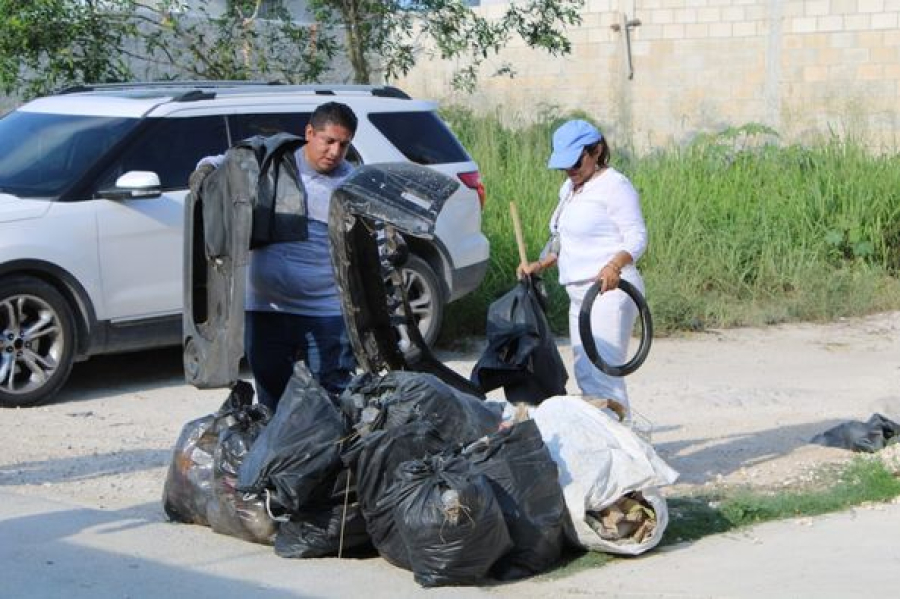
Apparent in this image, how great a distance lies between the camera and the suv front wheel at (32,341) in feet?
31.8

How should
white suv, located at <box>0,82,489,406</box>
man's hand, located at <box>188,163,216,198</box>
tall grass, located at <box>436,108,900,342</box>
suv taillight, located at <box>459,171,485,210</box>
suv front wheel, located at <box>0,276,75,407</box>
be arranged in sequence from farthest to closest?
tall grass, located at <box>436,108,900,342</box> < suv taillight, located at <box>459,171,485,210</box> < white suv, located at <box>0,82,489,406</box> < suv front wheel, located at <box>0,276,75,407</box> < man's hand, located at <box>188,163,216,198</box>

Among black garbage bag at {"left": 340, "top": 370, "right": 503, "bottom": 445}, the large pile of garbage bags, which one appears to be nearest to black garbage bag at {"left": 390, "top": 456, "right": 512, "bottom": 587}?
the large pile of garbage bags

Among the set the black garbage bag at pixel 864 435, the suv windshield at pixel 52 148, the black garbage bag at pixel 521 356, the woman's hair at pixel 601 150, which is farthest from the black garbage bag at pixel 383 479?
the suv windshield at pixel 52 148

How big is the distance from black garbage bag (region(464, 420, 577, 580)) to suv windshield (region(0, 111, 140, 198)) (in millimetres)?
4814

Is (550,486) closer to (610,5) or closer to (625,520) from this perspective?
(625,520)

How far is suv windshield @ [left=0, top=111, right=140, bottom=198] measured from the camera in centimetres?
1016

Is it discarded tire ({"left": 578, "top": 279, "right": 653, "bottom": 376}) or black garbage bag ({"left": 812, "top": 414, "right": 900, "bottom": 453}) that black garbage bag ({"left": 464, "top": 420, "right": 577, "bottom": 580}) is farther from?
black garbage bag ({"left": 812, "top": 414, "right": 900, "bottom": 453})

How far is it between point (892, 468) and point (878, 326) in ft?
18.8

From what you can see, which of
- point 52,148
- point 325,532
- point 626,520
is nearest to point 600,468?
point 626,520

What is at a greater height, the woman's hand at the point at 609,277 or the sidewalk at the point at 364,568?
the woman's hand at the point at 609,277

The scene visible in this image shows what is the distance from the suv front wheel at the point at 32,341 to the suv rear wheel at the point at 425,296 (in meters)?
2.58

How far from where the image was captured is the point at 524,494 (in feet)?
20.4

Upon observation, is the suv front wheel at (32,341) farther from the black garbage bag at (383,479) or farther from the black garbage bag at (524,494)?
the black garbage bag at (524,494)

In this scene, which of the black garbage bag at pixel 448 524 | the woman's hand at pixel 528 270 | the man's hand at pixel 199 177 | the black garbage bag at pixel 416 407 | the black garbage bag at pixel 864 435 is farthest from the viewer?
the black garbage bag at pixel 864 435
